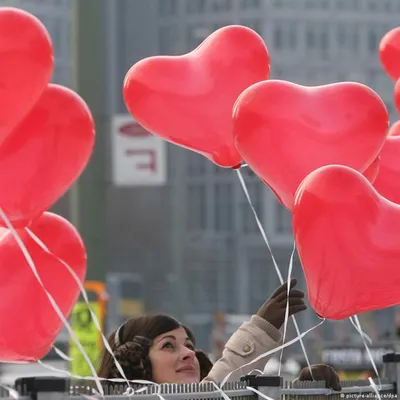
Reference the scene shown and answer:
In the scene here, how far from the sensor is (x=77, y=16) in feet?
30.7

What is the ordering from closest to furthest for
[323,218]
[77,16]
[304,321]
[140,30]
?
[323,218]
[77,16]
[304,321]
[140,30]

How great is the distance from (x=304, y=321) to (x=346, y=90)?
117 feet

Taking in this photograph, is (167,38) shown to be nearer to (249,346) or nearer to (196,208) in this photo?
(196,208)

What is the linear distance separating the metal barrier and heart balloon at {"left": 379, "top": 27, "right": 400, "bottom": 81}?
1.49m

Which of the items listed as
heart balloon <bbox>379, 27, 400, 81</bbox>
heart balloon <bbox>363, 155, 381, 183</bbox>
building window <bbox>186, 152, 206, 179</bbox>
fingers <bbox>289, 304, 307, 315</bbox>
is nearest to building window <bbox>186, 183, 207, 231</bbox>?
building window <bbox>186, 152, 206, 179</bbox>

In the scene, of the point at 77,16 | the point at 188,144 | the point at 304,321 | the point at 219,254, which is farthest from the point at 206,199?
the point at 188,144

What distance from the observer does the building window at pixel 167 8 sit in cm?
4234

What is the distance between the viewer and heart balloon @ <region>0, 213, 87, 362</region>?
3.99 meters

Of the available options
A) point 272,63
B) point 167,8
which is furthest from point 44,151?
point 167,8

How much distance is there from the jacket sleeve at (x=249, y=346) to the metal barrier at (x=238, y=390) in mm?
292

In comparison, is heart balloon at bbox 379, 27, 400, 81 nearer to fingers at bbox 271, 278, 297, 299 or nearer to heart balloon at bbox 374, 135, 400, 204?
heart balloon at bbox 374, 135, 400, 204

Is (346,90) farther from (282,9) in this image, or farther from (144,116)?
(282,9)

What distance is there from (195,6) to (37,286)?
3842 cm

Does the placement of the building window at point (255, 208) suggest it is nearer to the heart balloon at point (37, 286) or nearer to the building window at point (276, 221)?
the building window at point (276, 221)
